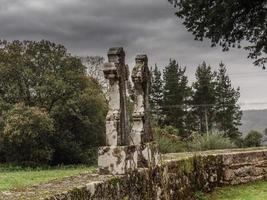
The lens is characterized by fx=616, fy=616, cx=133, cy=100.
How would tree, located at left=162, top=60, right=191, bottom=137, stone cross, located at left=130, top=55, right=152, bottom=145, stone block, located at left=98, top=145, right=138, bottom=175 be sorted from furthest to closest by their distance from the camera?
tree, located at left=162, top=60, right=191, bottom=137 < stone cross, located at left=130, top=55, right=152, bottom=145 < stone block, located at left=98, top=145, right=138, bottom=175

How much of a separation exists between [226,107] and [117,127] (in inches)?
2756

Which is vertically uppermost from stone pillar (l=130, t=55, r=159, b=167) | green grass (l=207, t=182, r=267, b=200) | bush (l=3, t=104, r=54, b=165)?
bush (l=3, t=104, r=54, b=165)

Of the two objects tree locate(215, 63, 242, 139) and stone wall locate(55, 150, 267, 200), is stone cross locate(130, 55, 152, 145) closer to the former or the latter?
stone wall locate(55, 150, 267, 200)

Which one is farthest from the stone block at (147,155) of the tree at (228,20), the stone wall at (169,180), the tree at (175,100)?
the tree at (175,100)

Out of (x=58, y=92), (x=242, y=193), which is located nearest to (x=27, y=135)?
(x=58, y=92)

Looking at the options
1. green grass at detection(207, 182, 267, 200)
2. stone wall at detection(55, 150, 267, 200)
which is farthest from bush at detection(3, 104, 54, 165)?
green grass at detection(207, 182, 267, 200)

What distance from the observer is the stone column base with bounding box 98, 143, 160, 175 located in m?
8.19

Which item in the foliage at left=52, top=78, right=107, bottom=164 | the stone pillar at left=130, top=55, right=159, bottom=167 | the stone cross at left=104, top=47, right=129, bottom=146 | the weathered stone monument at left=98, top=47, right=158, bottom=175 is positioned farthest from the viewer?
the foliage at left=52, top=78, right=107, bottom=164

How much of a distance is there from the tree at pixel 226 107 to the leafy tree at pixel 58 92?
109ft

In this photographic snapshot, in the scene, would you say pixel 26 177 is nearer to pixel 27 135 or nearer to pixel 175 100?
pixel 27 135

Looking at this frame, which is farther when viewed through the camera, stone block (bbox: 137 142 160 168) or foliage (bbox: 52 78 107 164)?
foliage (bbox: 52 78 107 164)

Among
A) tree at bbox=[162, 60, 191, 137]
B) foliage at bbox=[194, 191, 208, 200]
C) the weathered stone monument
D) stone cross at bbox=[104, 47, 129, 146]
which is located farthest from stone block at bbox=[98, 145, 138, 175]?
tree at bbox=[162, 60, 191, 137]

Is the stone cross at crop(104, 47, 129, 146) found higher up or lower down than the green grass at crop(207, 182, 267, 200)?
higher up

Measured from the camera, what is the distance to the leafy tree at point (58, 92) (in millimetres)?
43844
